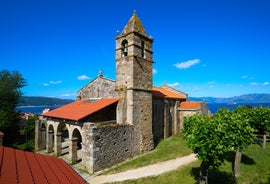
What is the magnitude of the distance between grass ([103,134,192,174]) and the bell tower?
130 cm

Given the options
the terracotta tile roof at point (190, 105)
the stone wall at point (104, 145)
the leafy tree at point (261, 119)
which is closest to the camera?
the stone wall at point (104, 145)

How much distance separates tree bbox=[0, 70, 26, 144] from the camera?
23406 mm

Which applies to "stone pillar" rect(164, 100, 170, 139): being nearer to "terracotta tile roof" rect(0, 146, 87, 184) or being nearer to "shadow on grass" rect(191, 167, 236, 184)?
"shadow on grass" rect(191, 167, 236, 184)

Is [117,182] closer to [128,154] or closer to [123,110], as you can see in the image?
[128,154]

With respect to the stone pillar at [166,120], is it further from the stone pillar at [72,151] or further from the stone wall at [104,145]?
the stone pillar at [72,151]

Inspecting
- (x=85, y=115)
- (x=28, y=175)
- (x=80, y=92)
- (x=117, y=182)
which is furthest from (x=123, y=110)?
(x=28, y=175)

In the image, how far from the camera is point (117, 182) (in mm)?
11945

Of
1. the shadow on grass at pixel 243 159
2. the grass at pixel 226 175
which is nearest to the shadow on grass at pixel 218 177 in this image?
the grass at pixel 226 175

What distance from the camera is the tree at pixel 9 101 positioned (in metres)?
23.4

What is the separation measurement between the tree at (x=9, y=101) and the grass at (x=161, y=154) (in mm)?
18309

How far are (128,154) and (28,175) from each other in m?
13.7

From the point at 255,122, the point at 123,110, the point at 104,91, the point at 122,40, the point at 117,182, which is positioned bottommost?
the point at 117,182

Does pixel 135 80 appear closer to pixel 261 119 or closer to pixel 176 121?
pixel 176 121

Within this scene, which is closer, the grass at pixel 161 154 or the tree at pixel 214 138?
the tree at pixel 214 138
